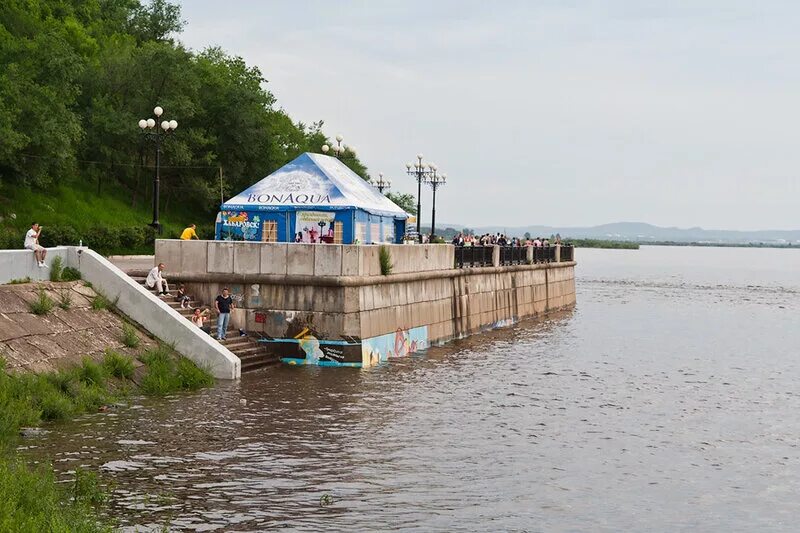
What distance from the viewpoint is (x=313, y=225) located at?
3316 cm

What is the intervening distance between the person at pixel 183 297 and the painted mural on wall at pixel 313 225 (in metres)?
5.37

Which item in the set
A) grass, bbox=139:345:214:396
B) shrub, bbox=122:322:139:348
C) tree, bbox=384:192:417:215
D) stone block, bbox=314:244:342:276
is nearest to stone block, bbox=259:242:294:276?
stone block, bbox=314:244:342:276

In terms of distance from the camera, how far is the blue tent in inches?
1296

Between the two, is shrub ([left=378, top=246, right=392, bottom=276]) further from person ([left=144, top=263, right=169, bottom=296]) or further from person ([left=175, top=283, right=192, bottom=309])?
person ([left=144, top=263, right=169, bottom=296])

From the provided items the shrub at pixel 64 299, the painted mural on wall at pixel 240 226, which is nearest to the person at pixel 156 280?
the shrub at pixel 64 299

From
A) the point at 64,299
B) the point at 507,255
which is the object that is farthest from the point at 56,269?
the point at 507,255

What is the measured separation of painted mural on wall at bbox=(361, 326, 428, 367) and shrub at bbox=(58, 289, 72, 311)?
25.5 ft

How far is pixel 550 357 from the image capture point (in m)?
34.9

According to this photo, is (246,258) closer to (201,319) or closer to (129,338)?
(201,319)

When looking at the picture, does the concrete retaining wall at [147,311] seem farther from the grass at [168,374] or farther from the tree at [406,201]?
the tree at [406,201]

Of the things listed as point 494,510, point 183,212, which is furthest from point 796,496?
point 183,212

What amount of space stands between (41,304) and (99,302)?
6.81 feet

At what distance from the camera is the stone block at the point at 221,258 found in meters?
28.2

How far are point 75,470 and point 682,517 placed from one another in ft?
27.6
